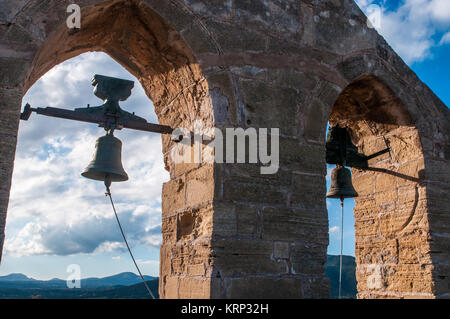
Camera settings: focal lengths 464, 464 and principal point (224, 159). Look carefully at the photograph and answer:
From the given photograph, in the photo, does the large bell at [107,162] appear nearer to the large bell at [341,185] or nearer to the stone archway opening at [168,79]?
the stone archway opening at [168,79]

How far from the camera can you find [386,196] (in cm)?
409

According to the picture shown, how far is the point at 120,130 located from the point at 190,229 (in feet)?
2.73

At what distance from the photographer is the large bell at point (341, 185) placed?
4.14 meters

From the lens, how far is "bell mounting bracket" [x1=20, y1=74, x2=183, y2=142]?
304cm

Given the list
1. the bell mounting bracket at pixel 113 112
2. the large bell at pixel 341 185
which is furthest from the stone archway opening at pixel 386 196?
the bell mounting bracket at pixel 113 112

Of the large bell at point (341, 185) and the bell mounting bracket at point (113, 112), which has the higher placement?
the bell mounting bracket at point (113, 112)

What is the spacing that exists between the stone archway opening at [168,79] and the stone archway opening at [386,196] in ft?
4.74

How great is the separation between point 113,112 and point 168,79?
1.58ft

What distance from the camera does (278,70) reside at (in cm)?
322

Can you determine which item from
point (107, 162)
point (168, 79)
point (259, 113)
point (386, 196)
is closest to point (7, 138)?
point (107, 162)

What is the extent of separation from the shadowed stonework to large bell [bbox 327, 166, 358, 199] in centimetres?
37

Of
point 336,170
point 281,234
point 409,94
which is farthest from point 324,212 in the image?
point 409,94

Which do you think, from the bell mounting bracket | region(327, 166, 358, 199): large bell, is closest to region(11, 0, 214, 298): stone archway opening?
the bell mounting bracket

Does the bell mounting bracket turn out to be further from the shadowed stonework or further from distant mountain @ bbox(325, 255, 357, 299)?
distant mountain @ bbox(325, 255, 357, 299)
